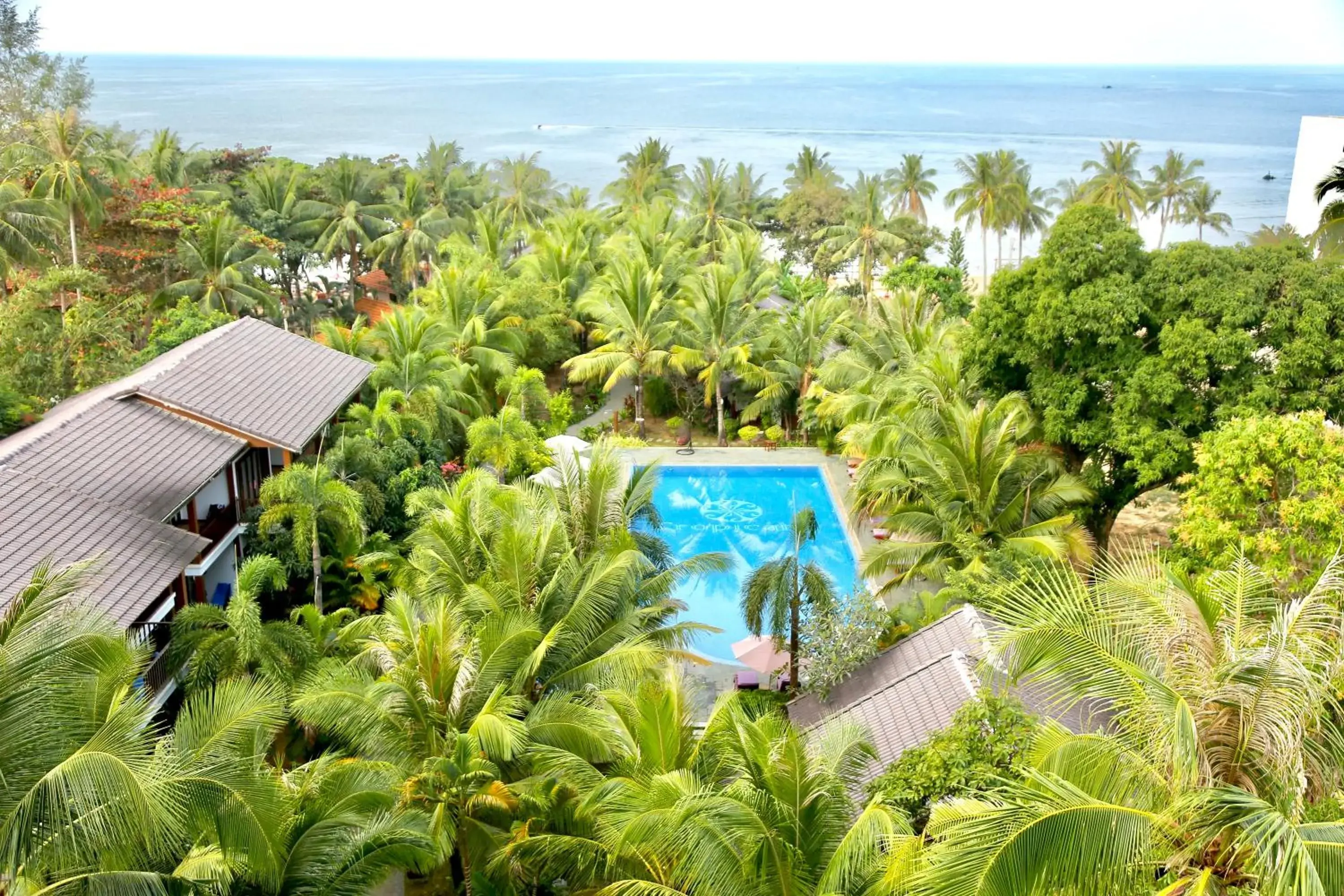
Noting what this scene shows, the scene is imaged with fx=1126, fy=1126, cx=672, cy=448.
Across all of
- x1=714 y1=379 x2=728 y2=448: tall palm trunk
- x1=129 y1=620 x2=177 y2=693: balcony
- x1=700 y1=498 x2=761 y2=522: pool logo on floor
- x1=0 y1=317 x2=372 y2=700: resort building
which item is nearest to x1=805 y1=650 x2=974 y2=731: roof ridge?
x1=129 y1=620 x2=177 y2=693: balcony

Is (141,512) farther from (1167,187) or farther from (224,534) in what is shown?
(1167,187)

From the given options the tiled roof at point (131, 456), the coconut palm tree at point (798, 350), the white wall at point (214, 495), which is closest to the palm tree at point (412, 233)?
the coconut palm tree at point (798, 350)

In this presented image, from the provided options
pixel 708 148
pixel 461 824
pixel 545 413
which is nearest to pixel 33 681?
pixel 461 824

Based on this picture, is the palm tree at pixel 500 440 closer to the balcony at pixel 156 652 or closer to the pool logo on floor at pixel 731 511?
the pool logo on floor at pixel 731 511

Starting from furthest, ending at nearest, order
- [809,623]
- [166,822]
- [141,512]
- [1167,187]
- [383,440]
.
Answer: [1167,187], [383,440], [809,623], [141,512], [166,822]

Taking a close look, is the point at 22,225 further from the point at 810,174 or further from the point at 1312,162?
the point at 1312,162

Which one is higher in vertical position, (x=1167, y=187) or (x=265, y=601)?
Result: (x=1167, y=187)

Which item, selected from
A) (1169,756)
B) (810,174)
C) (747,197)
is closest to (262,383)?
(1169,756)
